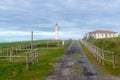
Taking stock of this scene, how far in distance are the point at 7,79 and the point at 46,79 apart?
2218mm

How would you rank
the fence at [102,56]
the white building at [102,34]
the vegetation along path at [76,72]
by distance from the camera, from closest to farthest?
the vegetation along path at [76,72] < the fence at [102,56] < the white building at [102,34]

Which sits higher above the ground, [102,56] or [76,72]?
[102,56]

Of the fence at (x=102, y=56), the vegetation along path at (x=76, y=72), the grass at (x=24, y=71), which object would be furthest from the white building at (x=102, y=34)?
the grass at (x=24, y=71)

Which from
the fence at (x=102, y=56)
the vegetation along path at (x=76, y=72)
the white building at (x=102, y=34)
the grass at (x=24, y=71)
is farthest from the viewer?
the white building at (x=102, y=34)

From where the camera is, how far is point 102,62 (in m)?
23.4

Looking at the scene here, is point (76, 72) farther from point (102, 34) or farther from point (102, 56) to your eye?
point (102, 34)

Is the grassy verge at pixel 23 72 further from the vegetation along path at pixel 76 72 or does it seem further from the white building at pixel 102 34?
the white building at pixel 102 34

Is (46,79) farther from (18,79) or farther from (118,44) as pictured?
(118,44)

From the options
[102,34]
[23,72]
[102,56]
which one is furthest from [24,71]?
[102,34]

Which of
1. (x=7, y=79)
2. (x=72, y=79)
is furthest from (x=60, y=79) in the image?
(x=7, y=79)

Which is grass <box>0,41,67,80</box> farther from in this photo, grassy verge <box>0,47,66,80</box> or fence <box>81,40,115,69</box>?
fence <box>81,40,115,69</box>

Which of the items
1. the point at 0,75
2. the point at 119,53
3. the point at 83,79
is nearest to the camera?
the point at 83,79

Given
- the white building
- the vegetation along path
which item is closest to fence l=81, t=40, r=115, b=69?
the vegetation along path

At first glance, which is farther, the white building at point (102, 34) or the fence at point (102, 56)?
the white building at point (102, 34)
